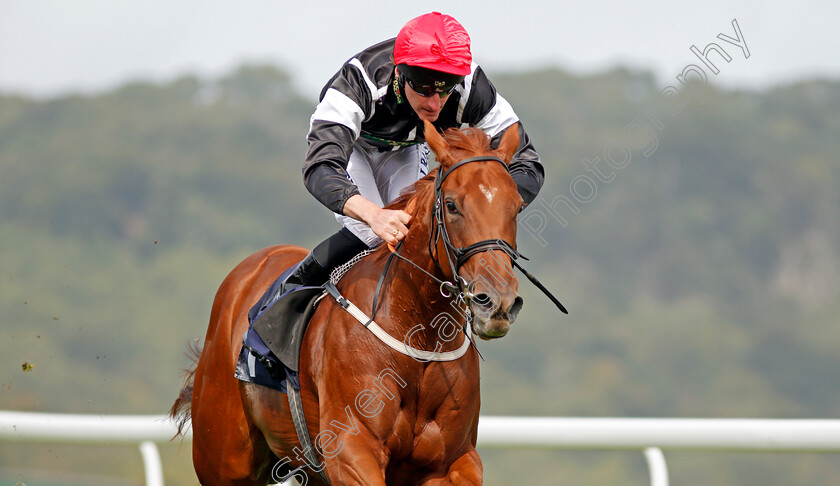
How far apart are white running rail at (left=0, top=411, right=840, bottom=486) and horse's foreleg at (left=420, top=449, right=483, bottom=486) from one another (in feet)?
6.99

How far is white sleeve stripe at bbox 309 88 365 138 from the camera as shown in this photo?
4277 millimetres

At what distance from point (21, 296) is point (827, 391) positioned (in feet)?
118

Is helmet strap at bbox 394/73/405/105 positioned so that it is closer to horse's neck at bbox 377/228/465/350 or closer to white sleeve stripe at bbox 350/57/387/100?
white sleeve stripe at bbox 350/57/387/100

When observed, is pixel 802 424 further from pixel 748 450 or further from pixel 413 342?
pixel 413 342

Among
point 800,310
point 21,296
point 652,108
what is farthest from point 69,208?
point 800,310

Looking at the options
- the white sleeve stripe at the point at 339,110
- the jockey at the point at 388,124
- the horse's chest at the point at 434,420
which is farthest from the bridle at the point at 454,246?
the white sleeve stripe at the point at 339,110

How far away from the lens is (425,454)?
12.9 ft

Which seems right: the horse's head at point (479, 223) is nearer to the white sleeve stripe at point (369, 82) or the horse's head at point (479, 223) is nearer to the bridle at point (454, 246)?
the bridle at point (454, 246)

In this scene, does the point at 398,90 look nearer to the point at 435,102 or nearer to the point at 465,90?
the point at 435,102

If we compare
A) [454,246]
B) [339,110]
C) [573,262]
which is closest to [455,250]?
[454,246]

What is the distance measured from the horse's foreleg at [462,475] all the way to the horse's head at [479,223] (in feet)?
2.43

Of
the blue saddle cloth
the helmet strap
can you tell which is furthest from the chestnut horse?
the helmet strap

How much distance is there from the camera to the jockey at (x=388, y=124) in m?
4.07

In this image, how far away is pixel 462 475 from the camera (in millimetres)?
3951
